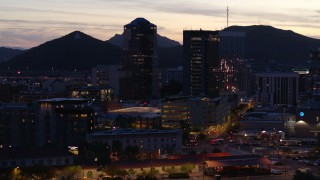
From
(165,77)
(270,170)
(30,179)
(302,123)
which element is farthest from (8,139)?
(165,77)

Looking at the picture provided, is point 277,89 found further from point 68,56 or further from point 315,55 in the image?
point 68,56

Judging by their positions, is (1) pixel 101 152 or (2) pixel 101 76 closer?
(1) pixel 101 152

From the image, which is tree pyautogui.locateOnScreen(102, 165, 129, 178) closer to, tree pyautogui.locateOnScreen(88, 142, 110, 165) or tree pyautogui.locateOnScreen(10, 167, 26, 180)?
tree pyautogui.locateOnScreen(88, 142, 110, 165)

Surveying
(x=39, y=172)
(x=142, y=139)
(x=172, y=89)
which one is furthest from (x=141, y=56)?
(x=39, y=172)

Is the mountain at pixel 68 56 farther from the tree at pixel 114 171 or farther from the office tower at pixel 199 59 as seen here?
the tree at pixel 114 171

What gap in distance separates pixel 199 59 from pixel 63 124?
22.4m

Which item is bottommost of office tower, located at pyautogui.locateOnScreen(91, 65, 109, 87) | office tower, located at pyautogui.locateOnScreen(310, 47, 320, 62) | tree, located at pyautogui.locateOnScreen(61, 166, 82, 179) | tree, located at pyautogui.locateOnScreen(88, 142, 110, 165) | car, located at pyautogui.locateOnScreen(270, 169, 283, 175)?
car, located at pyautogui.locateOnScreen(270, 169, 283, 175)

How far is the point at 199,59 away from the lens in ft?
126

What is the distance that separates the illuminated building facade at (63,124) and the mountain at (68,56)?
157 ft

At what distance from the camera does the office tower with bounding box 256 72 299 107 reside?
35.1m

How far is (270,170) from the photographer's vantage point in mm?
13273

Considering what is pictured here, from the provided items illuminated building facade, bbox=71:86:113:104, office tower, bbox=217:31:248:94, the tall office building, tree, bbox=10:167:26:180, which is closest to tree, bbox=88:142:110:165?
tree, bbox=10:167:26:180

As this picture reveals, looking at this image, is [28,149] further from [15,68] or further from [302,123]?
[15,68]

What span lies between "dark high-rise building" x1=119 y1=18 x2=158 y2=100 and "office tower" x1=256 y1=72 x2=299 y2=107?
7705mm
